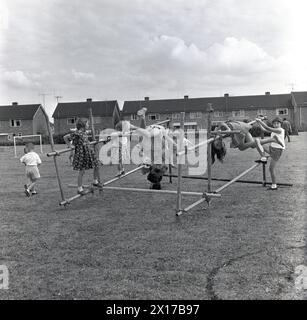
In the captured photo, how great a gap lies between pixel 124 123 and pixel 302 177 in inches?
223

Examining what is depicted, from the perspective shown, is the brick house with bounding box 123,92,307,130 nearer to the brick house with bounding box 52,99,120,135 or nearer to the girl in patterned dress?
the brick house with bounding box 52,99,120,135

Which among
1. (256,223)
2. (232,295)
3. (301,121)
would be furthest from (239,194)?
(301,121)

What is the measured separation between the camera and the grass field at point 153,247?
14.3ft

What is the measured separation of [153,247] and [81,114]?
2636 inches

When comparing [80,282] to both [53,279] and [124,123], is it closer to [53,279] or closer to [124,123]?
[53,279]

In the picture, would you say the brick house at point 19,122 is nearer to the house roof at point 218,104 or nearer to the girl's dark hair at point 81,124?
the house roof at point 218,104

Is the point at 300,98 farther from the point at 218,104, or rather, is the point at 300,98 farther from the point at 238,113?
the point at 218,104

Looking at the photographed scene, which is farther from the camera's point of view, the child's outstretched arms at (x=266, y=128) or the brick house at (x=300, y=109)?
the brick house at (x=300, y=109)

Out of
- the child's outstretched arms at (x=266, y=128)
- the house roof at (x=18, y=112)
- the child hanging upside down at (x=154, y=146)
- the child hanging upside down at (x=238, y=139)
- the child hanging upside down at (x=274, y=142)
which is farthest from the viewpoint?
the house roof at (x=18, y=112)

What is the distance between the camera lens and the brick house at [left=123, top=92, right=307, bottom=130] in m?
69.0

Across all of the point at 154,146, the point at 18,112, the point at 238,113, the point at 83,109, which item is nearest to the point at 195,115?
the point at 238,113

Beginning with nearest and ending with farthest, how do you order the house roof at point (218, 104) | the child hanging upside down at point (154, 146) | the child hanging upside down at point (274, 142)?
the child hanging upside down at point (154, 146)
the child hanging upside down at point (274, 142)
the house roof at point (218, 104)

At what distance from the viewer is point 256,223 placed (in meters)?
6.81

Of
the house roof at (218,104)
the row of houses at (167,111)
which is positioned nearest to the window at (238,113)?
the row of houses at (167,111)
